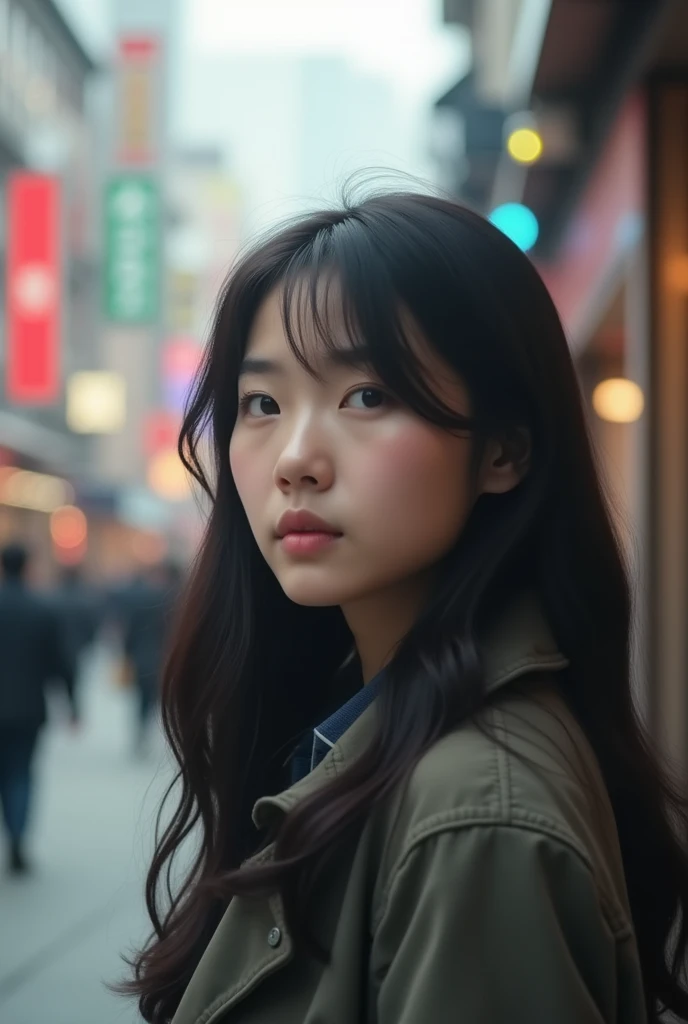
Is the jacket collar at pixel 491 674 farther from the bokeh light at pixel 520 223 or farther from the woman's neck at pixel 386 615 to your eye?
the bokeh light at pixel 520 223

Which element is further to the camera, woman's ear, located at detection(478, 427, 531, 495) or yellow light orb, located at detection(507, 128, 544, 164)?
yellow light orb, located at detection(507, 128, 544, 164)

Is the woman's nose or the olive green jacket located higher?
the woman's nose

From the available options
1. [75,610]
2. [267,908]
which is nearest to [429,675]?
[267,908]

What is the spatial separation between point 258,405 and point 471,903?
2.25 ft

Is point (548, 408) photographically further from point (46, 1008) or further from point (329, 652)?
point (46, 1008)

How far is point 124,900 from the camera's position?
6.70 m

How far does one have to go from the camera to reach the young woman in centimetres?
114

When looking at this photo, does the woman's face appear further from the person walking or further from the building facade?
the person walking

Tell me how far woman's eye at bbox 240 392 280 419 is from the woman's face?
0.03 meters

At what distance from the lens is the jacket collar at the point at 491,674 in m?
1.37

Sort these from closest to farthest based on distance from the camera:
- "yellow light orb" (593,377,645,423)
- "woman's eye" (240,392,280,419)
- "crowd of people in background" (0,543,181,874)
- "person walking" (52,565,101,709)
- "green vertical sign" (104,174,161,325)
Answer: "woman's eye" (240,392,280,419) → "crowd of people in background" (0,543,181,874) → "yellow light orb" (593,377,645,423) → "person walking" (52,565,101,709) → "green vertical sign" (104,174,161,325)

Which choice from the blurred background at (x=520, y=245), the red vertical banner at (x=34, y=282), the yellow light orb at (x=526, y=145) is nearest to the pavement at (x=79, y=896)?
the blurred background at (x=520, y=245)

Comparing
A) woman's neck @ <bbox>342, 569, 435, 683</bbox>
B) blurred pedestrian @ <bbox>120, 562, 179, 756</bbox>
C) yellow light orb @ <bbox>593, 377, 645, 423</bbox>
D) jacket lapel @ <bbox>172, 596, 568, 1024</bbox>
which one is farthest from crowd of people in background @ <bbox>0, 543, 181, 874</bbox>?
jacket lapel @ <bbox>172, 596, 568, 1024</bbox>

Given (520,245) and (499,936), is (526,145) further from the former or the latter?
(499,936)
